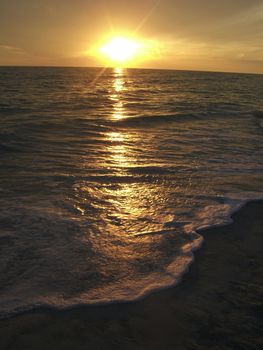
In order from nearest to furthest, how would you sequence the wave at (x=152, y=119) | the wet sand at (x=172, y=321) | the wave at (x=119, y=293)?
the wet sand at (x=172, y=321)
the wave at (x=119, y=293)
the wave at (x=152, y=119)

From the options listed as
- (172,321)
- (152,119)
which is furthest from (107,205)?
(152,119)

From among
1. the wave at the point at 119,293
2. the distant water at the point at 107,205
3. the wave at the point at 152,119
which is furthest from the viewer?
the wave at the point at 152,119

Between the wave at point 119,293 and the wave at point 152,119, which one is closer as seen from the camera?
the wave at point 119,293

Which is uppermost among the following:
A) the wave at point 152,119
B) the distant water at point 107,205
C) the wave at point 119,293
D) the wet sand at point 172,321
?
the wave at point 152,119

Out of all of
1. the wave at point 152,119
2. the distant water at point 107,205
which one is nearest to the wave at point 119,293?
the distant water at point 107,205

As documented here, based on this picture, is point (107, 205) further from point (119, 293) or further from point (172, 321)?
point (172, 321)

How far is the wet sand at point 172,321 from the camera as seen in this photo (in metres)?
2.92

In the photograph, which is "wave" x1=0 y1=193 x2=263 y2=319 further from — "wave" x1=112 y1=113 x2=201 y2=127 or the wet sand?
"wave" x1=112 y1=113 x2=201 y2=127

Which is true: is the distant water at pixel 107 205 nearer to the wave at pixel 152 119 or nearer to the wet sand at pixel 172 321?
the wet sand at pixel 172 321

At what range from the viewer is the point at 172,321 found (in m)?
3.18

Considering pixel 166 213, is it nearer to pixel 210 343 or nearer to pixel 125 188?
pixel 125 188

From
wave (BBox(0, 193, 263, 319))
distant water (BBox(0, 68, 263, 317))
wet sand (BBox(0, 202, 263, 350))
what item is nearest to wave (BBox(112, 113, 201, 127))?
distant water (BBox(0, 68, 263, 317))

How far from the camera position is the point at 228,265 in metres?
4.11

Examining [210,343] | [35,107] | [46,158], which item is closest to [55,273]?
[210,343]
